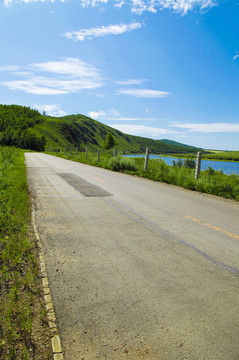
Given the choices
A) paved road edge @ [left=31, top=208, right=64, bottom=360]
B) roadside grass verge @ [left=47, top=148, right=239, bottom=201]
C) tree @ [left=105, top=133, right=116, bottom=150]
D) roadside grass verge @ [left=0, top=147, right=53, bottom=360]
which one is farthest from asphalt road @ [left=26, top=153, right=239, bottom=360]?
tree @ [left=105, top=133, right=116, bottom=150]

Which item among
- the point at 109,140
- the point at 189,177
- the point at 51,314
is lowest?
the point at 51,314

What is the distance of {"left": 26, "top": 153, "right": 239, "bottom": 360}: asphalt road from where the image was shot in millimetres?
2115

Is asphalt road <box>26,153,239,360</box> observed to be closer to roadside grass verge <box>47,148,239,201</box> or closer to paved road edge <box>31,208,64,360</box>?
paved road edge <box>31,208,64,360</box>

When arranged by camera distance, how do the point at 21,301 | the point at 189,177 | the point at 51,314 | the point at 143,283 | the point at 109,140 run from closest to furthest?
the point at 51,314
the point at 21,301
the point at 143,283
the point at 189,177
the point at 109,140

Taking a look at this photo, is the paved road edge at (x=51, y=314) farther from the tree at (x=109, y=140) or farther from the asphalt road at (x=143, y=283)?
the tree at (x=109, y=140)

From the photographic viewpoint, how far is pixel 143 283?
3031 mm

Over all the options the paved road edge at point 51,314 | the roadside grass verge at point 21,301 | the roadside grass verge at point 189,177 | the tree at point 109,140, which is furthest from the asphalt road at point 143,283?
the tree at point 109,140

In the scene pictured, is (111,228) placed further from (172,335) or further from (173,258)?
(172,335)

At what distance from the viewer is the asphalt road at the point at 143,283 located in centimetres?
212

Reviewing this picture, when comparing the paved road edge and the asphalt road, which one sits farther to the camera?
the asphalt road

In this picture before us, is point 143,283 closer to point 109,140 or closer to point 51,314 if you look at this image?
point 51,314

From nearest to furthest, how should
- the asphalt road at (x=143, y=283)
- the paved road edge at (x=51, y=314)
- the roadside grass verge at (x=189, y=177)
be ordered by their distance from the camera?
1. the paved road edge at (x=51, y=314)
2. the asphalt road at (x=143, y=283)
3. the roadside grass verge at (x=189, y=177)

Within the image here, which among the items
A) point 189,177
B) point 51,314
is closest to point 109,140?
point 189,177

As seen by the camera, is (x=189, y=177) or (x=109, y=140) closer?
(x=189, y=177)
